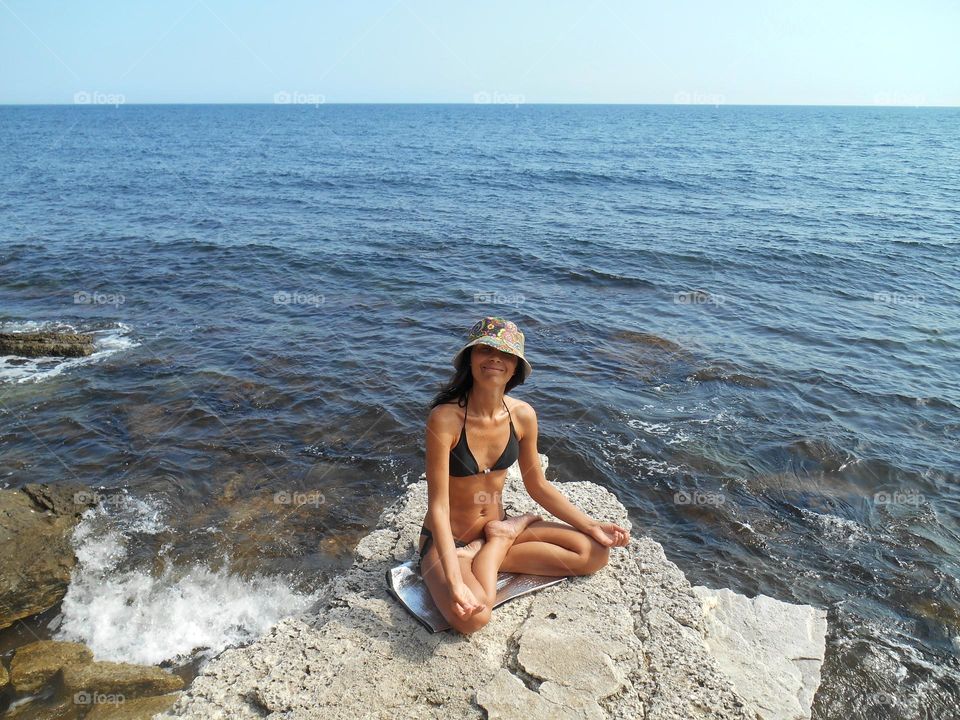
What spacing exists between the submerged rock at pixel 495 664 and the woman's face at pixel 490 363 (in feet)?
5.72

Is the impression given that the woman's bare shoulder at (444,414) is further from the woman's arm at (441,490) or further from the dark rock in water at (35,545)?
the dark rock in water at (35,545)

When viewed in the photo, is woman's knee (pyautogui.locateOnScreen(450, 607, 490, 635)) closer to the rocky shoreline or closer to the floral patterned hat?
the floral patterned hat

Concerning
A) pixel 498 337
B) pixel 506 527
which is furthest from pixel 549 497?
pixel 498 337

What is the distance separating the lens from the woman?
437 cm

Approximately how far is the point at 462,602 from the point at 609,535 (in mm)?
1439

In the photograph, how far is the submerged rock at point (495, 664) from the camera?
3891 mm

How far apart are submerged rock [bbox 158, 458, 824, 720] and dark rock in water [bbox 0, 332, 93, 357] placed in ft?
36.2

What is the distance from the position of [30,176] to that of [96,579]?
40.8m

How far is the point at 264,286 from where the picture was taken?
1808cm

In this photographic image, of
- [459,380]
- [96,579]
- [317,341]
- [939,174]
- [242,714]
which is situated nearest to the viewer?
[242,714]

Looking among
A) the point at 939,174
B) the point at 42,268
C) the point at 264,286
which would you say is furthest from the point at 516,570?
the point at 939,174

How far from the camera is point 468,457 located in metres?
4.68

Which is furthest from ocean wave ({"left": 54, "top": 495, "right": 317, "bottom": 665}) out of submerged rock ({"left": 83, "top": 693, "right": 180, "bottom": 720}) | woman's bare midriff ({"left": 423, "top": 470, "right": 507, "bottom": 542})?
woman's bare midriff ({"left": 423, "top": 470, "right": 507, "bottom": 542})

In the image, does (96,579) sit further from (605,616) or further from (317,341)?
(317,341)
